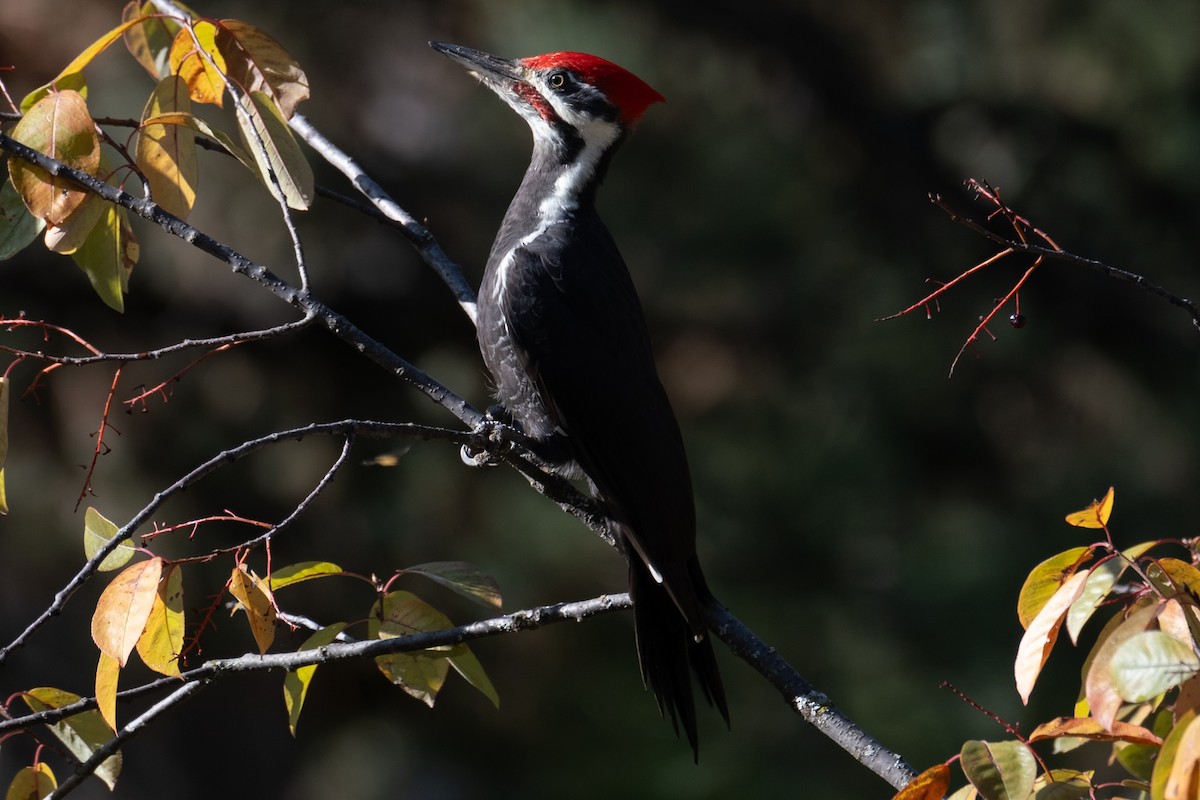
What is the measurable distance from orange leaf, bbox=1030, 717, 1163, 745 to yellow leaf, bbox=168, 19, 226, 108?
140 cm

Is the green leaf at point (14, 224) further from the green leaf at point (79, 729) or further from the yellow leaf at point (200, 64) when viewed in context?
the green leaf at point (79, 729)

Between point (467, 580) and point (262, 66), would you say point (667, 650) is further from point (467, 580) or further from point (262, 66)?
point (262, 66)

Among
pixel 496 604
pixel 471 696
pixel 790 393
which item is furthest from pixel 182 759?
pixel 496 604

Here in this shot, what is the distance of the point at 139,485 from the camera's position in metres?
4.06

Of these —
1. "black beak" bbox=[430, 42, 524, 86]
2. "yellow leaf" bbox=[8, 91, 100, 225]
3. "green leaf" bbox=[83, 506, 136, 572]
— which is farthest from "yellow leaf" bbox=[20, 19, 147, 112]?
"black beak" bbox=[430, 42, 524, 86]

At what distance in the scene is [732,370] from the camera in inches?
173

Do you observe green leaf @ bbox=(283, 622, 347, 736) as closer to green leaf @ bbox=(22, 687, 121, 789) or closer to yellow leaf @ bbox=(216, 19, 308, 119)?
green leaf @ bbox=(22, 687, 121, 789)

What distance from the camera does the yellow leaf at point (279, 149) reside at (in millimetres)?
1547

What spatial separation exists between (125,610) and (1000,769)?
2.96ft

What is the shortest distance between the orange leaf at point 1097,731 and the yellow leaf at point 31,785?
1103 mm

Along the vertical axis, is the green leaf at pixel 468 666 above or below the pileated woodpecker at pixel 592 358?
below

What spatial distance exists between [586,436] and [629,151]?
2.34m

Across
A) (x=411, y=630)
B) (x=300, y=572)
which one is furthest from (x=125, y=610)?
(x=411, y=630)

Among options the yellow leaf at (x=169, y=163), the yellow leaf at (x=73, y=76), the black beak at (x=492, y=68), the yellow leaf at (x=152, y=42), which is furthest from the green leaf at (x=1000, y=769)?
the black beak at (x=492, y=68)
